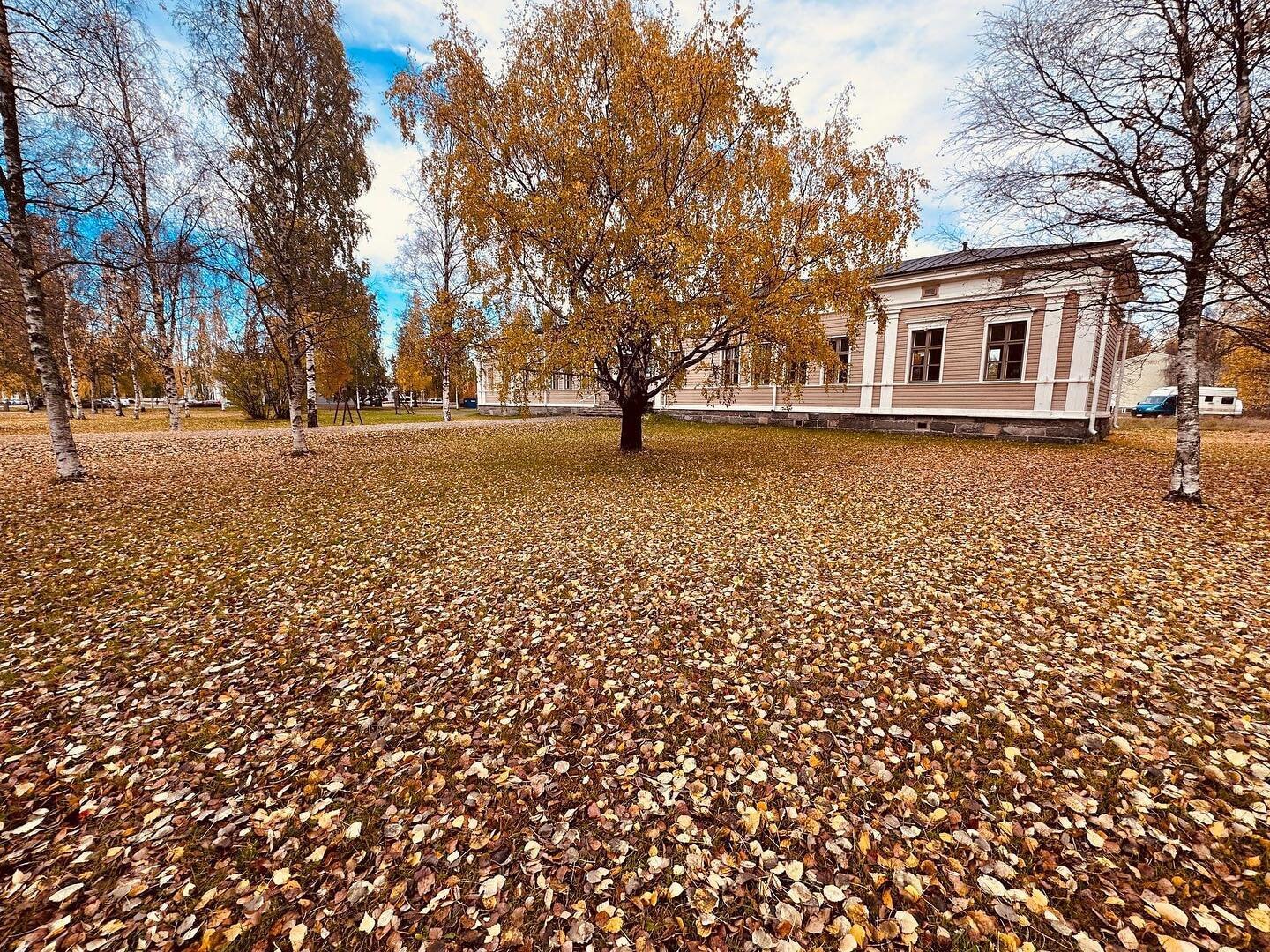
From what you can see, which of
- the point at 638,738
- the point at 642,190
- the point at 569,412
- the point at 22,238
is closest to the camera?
the point at 638,738

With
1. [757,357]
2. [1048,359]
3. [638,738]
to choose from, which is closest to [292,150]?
[757,357]

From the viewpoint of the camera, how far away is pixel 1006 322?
18.2 m

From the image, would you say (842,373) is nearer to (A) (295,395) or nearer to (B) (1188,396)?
(B) (1188,396)

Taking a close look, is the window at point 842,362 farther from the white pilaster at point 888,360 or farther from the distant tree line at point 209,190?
the distant tree line at point 209,190

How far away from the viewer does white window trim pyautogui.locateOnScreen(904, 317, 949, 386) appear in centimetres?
1959

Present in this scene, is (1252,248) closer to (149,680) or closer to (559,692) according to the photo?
(559,692)

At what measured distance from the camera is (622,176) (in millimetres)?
10578

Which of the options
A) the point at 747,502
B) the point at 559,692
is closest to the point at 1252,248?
the point at 747,502

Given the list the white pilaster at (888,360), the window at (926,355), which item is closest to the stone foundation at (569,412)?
the white pilaster at (888,360)

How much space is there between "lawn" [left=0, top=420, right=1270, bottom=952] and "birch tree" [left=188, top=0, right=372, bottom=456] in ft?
34.3

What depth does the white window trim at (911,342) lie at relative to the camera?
64.3 ft

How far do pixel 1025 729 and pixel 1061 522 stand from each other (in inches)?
251

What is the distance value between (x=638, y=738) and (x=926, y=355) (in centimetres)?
2188

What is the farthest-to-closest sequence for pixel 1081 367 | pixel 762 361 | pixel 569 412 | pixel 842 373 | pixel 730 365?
pixel 569 412
pixel 842 373
pixel 730 365
pixel 1081 367
pixel 762 361
